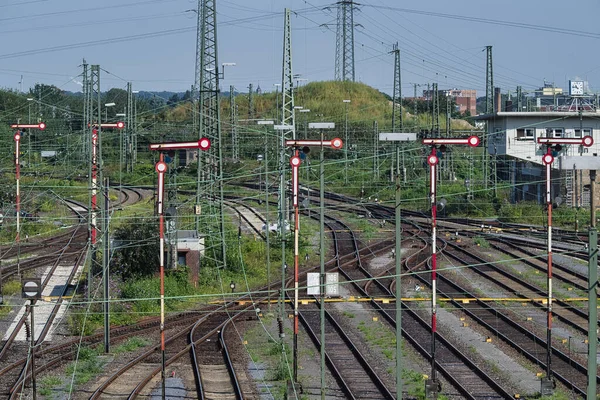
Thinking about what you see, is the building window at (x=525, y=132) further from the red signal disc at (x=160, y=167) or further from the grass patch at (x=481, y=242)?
the red signal disc at (x=160, y=167)

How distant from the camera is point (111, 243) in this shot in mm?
28984

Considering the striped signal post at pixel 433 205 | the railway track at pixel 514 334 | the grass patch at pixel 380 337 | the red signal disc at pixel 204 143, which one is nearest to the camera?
the red signal disc at pixel 204 143

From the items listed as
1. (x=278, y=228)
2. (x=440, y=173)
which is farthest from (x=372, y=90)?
(x=278, y=228)

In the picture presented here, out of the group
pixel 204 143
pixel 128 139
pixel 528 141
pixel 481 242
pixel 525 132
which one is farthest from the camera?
pixel 128 139

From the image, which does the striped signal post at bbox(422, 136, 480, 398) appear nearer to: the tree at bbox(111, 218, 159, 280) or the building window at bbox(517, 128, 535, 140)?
the tree at bbox(111, 218, 159, 280)

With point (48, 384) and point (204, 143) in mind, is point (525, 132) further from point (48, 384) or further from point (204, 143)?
point (204, 143)

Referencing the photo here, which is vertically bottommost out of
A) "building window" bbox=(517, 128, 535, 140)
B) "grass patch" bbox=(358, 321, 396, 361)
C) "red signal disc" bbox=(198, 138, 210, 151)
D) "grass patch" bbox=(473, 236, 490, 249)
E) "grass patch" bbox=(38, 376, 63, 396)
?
"grass patch" bbox=(38, 376, 63, 396)

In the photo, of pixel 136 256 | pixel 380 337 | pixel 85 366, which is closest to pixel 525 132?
pixel 136 256

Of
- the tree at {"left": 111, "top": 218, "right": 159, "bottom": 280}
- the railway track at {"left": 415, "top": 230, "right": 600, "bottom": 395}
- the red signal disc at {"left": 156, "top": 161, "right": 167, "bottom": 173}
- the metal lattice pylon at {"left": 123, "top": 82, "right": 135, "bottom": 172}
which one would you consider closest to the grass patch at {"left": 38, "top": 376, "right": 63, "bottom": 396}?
the red signal disc at {"left": 156, "top": 161, "right": 167, "bottom": 173}

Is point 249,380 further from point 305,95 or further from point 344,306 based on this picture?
point 305,95

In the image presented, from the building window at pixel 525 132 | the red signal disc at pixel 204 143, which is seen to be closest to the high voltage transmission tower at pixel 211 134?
→ the red signal disc at pixel 204 143

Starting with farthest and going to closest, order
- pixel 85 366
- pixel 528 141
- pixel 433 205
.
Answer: pixel 528 141
pixel 85 366
pixel 433 205

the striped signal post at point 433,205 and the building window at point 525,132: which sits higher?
the building window at point 525,132

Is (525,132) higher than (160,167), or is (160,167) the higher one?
(525,132)
